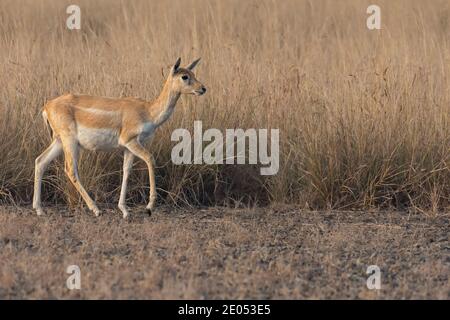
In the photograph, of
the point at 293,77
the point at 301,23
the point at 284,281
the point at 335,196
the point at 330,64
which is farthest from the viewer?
the point at 301,23

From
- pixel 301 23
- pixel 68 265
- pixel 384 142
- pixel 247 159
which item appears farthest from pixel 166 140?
pixel 301 23

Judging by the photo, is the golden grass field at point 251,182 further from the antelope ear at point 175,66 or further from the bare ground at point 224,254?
the antelope ear at point 175,66

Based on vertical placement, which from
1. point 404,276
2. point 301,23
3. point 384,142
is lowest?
point 404,276

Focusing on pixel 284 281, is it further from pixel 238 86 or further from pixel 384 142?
pixel 238 86

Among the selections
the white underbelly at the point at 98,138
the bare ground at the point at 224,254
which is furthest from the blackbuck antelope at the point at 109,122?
the bare ground at the point at 224,254

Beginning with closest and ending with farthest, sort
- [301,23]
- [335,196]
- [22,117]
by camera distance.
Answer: [335,196] < [22,117] < [301,23]

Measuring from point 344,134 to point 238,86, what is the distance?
1.52 meters

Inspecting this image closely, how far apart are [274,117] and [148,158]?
1.96 m

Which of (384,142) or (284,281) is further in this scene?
(384,142)

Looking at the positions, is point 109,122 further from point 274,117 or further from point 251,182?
point 274,117

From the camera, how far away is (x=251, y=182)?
9430 mm

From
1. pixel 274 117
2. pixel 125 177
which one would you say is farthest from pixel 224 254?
pixel 274 117

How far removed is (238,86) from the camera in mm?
10211

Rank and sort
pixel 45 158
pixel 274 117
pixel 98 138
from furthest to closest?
pixel 274 117, pixel 45 158, pixel 98 138
